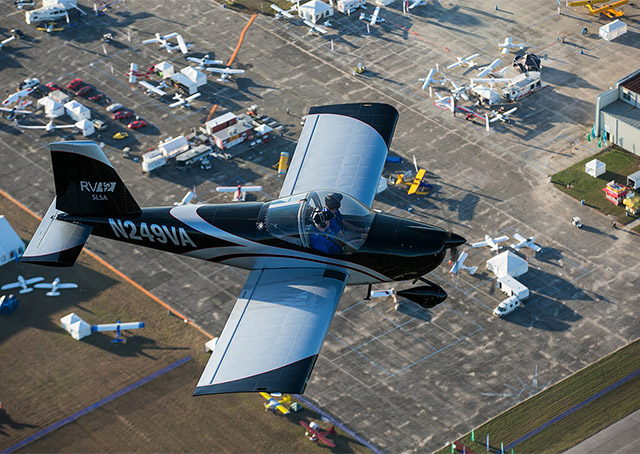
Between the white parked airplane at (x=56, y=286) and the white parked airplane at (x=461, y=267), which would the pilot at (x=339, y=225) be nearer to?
the white parked airplane at (x=461, y=267)

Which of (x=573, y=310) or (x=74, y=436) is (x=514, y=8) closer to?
(x=573, y=310)

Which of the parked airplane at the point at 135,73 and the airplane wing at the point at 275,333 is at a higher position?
the airplane wing at the point at 275,333

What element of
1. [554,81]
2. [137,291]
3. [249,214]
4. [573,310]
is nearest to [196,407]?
[137,291]

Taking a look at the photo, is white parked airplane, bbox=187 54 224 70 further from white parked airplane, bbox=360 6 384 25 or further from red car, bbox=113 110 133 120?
white parked airplane, bbox=360 6 384 25

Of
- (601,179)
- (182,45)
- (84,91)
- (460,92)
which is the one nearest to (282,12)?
(182,45)

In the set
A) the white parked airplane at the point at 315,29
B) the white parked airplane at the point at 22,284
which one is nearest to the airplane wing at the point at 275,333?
the white parked airplane at the point at 22,284

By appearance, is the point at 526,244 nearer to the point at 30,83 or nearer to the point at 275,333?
the point at 275,333

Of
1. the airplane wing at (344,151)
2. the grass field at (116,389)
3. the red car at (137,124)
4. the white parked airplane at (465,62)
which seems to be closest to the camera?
the airplane wing at (344,151)
